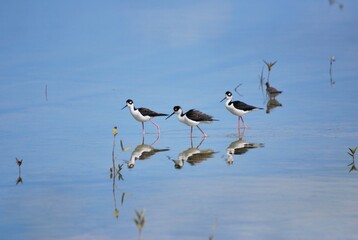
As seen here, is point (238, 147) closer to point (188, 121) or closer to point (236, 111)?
point (188, 121)

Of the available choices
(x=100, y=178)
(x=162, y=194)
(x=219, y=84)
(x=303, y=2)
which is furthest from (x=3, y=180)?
(x=303, y=2)

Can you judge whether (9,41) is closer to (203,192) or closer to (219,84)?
(219,84)

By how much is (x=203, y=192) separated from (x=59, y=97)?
28.4 feet

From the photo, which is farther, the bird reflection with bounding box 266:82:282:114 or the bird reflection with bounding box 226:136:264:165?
the bird reflection with bounding box 266:82:282:114

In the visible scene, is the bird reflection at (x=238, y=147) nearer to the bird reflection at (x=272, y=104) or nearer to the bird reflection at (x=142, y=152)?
the bird reflection at (x=142, y=152)

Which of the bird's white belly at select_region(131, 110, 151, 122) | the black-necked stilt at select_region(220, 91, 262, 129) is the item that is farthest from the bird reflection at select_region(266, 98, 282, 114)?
the bird's white belly at select_region(131, 110, 151, 122)

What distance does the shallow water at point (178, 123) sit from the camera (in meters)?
8.98

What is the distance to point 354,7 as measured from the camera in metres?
29.5

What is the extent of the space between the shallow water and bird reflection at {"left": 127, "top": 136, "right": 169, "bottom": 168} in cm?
10

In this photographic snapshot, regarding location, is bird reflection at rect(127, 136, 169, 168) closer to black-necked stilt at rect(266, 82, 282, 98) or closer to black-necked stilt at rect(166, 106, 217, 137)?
black-necked stilt at rect(166, 106, 217, 137)

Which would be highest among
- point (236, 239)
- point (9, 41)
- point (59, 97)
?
point (9, 41)

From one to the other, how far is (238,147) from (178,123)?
346 cm

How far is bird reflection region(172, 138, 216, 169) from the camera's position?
39.5 feet

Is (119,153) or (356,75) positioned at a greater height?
(356,75)
